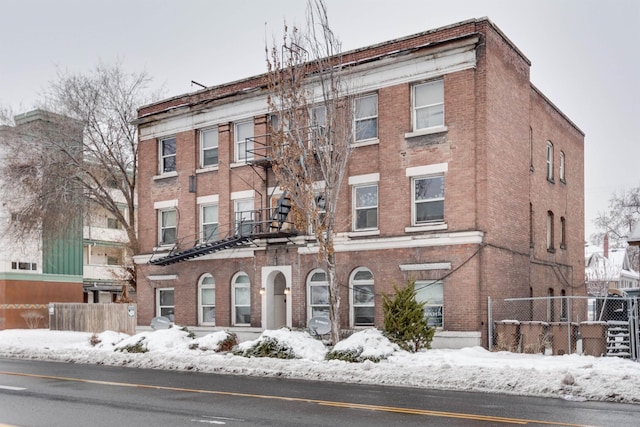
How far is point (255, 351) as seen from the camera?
71.8 ft

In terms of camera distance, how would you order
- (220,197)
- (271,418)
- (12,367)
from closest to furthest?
1. (271,418)
2. (12,367)
3. (220,197)

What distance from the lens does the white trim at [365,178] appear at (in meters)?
25.3

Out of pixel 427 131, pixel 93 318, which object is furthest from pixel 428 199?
pixel 93 318

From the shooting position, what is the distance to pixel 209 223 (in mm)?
30344

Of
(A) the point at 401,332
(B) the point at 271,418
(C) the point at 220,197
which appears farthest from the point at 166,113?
(B) the point at 271,418

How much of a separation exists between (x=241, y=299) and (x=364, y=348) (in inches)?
390

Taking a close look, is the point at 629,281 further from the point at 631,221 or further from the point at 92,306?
the point at 92,306

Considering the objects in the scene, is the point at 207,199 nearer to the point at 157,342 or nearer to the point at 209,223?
the point at 209,223

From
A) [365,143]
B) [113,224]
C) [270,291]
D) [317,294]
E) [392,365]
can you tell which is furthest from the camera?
[113,224]

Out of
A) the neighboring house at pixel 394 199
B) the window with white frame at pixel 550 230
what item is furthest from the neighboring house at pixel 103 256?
the window with white frame at pixel 550 230

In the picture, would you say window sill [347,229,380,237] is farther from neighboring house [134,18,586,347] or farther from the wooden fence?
the wooden fence

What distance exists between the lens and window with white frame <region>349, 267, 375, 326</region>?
82.9ft

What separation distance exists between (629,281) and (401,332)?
5527cm

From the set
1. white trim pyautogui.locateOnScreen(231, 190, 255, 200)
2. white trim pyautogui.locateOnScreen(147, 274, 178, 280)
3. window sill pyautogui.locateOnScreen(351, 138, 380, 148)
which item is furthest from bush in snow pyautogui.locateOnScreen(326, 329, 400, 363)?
white trim pyautogui.locateOnScreen(147, 274, 178, 280)
